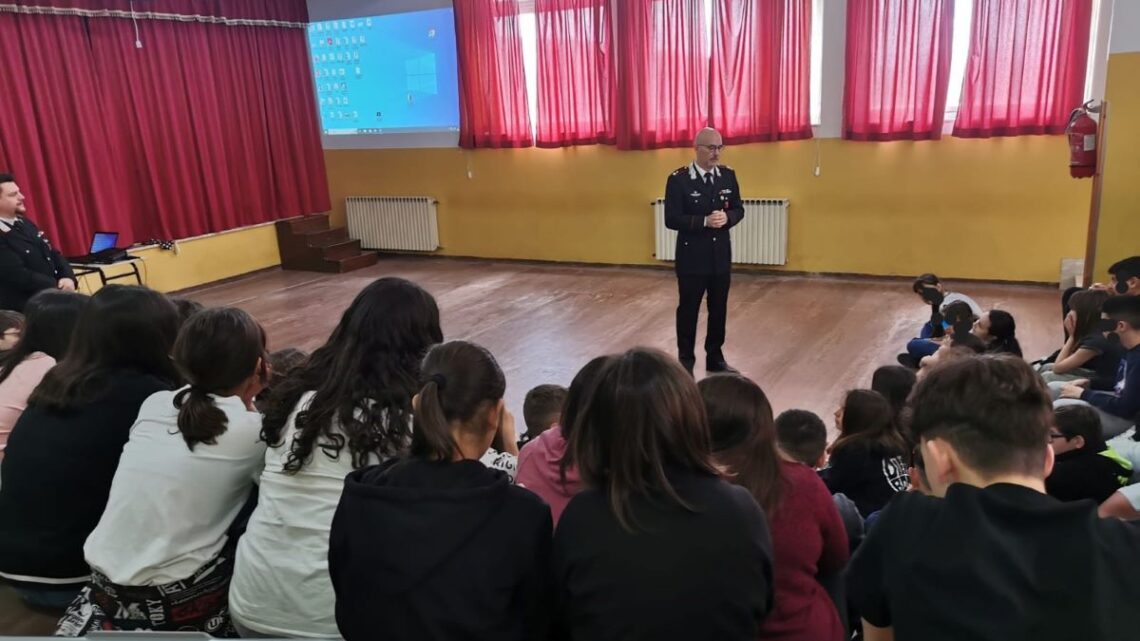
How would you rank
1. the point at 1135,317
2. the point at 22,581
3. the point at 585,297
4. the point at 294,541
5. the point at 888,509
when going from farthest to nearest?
the point at 585,297
the point at 1135,317
the point at 22,581
the point at 294,541
the point at 888,509

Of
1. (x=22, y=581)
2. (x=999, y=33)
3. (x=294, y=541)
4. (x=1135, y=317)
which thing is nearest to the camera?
(x=294, y=541)

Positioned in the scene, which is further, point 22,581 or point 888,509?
point 22,581

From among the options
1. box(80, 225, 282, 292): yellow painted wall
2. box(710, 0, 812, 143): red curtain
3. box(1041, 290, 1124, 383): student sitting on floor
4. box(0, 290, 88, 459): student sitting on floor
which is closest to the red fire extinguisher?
box(1041, 290, 1124, 383): student sitting on floor

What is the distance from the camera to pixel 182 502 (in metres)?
1.79

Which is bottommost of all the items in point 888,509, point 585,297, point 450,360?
point 585,297

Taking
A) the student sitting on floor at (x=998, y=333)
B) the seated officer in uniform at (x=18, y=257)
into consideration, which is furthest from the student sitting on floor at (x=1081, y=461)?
the seated officer in uniform at (x=18, y=257)

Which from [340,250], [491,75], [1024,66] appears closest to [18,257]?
[340,250]

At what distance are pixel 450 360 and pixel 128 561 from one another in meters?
0.93

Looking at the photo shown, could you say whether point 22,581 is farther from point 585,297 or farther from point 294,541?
→ point 585,297

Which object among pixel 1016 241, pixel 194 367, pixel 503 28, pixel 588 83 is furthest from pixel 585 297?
pixel 194 367

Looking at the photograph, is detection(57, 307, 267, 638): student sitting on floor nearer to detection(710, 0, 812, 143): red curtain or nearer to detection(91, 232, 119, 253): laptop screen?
detection(710, 0, 812, 143): red curtain

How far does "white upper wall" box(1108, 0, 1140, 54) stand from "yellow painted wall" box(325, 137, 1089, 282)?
5.88 ft

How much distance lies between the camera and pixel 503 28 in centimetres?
741

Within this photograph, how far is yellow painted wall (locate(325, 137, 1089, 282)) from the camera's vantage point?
5.96m
